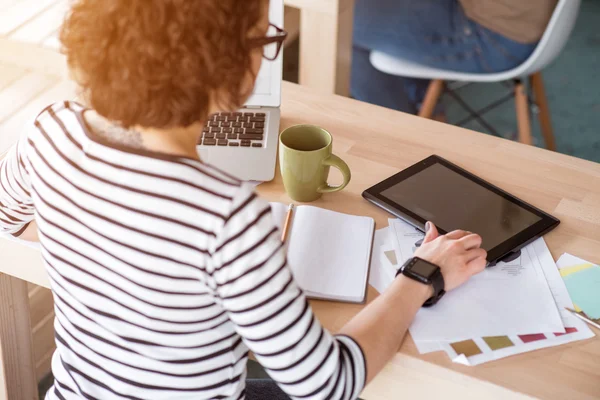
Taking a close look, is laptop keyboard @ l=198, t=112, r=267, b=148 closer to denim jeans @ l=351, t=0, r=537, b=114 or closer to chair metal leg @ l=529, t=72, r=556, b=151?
denim jeans @ l=351, t=0, r=537, b=114

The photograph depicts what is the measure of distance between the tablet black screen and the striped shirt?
326mm

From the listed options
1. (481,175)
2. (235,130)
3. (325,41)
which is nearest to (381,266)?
(481,175)

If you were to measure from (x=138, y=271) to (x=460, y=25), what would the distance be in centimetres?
163

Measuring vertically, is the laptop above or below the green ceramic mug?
below

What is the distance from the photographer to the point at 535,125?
9.35 feet

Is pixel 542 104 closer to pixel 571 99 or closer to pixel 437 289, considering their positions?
pixel 571 99

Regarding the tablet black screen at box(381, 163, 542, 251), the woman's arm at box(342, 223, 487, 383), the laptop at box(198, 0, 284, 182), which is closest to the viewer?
the woman's arm at box(342, 223, 487, 383)

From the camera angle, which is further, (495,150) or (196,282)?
(495,150)

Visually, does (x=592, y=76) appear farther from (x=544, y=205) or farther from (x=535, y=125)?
(x=544, y=205)

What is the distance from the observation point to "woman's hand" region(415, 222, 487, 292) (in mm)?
1025

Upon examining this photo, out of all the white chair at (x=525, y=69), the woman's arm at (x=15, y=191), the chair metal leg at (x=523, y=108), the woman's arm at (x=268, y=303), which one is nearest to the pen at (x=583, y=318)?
the woman's arm at (x=268, y=303)

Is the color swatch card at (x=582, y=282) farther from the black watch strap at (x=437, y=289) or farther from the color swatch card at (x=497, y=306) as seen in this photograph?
the black watch strap at (x=437, y=289)

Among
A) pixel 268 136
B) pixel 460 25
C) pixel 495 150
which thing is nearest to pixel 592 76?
pixel 460 25

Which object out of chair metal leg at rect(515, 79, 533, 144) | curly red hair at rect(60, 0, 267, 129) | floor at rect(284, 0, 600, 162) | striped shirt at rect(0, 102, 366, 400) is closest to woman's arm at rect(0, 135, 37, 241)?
striped shirt at rect(0, 102, 366, 400)
